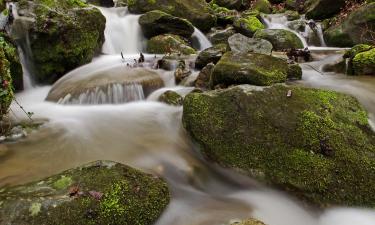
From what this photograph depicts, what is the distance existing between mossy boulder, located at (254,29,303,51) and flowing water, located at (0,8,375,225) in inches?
144

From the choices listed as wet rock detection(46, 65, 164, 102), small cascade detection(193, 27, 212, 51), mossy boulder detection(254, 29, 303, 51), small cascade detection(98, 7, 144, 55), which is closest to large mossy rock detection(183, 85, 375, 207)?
wet rock detection(46, 65, 164, 102)

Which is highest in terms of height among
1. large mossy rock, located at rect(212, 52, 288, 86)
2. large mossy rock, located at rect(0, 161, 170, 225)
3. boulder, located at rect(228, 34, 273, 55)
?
boulder, located at rect(228, 34, 273, 55)

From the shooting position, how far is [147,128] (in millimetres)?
5852

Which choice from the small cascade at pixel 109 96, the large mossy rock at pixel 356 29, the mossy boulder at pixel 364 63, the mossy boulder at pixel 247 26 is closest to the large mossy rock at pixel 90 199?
the small cascade at pixel 109 96

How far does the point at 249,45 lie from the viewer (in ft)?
29.7

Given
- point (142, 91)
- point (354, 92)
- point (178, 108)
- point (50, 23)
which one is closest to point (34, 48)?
point (50, 23)

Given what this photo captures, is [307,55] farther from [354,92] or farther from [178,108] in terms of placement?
[178,108]

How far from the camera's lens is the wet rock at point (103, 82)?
748 cm

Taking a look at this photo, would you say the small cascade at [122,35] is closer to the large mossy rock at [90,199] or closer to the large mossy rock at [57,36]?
the large mossy rock at [57,36]

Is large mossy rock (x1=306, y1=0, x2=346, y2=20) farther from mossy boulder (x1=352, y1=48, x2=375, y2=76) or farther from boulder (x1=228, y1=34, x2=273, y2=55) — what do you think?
mossy boulder (x1=352, y1=48, x2=375, y2=76)

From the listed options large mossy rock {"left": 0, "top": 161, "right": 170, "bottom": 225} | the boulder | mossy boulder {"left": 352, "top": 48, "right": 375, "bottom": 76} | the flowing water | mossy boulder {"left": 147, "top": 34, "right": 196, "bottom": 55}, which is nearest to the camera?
large mossy rock {"left": 0, "top": 161, "right": 170, "bottom": 225}

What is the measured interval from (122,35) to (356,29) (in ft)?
24.7

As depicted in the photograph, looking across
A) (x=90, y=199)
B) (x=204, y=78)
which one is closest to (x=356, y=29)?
(x=204, y=78)

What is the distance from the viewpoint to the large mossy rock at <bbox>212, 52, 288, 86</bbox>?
6.25 metres
